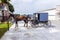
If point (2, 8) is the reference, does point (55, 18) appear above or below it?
below

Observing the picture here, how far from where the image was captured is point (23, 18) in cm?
3011

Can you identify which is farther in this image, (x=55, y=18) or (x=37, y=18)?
(x=55, y=18)

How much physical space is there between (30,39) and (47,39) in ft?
3.67

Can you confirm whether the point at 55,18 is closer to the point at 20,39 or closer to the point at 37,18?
the point at 37,18

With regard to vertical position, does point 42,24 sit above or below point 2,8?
below

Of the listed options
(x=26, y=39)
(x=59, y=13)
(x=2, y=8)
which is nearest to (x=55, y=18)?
(x=59, y=13)

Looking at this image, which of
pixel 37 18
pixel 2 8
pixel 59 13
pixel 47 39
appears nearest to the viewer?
pixel 47 39

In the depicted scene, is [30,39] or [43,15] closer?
[30,39]

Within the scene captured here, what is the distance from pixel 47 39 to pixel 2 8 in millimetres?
20851

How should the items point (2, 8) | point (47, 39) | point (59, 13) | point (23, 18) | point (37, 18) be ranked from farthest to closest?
point (59, 13)
point (2, 8)
point (37, 18)
point (23, 18)
point (47, 39)

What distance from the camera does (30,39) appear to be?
1499 centimetres

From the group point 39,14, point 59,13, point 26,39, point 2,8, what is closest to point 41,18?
point 39,14

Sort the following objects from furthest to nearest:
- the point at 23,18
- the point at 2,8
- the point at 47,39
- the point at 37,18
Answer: the point at 2,8 → the point at 37,18 → the point at 23,18 → the point at 47,39

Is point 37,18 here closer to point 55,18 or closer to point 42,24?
point 42,24
